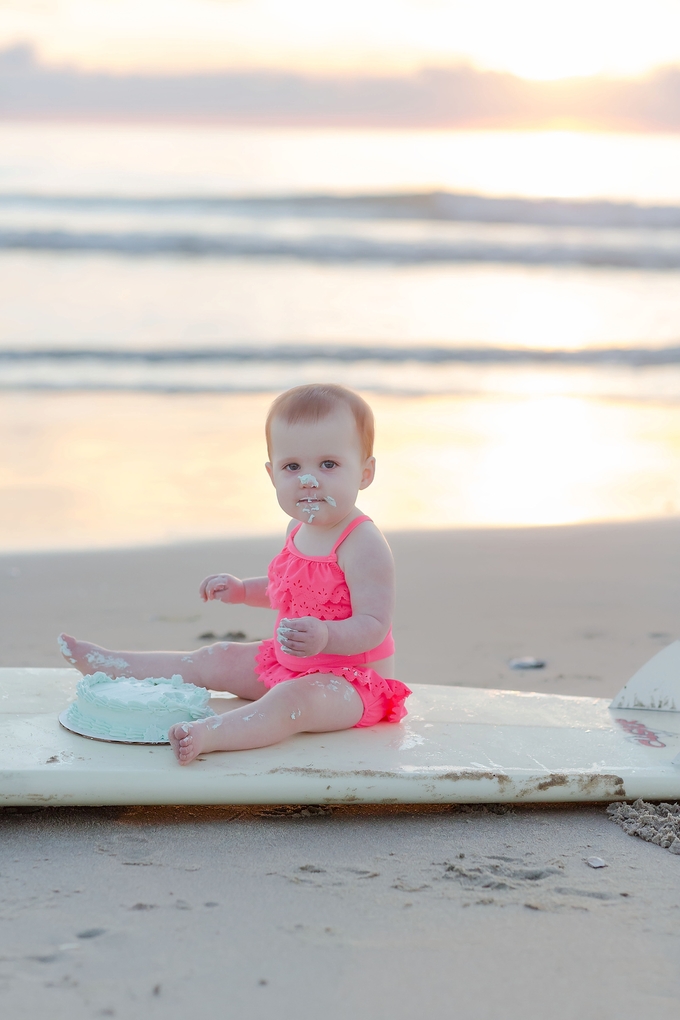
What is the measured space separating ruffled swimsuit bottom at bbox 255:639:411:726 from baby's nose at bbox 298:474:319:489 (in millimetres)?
440

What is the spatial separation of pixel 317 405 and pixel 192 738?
80 cm

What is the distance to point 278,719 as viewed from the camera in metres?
2.57

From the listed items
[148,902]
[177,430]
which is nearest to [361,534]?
[148,902]

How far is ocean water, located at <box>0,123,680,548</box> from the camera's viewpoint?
5828mm

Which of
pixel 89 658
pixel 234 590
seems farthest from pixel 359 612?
pixel 89 658

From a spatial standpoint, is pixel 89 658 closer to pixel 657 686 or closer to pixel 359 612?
pixel 359 612

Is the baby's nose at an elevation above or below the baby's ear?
below

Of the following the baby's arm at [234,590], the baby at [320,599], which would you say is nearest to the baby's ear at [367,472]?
the baby at [320,599]

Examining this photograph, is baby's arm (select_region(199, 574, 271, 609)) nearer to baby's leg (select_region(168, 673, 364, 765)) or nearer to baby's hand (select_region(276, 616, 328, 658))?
baby's leg (select_region(168, 673, 364, 765))

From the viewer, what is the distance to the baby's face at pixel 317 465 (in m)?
2.62

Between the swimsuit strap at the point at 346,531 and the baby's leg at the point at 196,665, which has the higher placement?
the swimsuit strap at the point at 346,531

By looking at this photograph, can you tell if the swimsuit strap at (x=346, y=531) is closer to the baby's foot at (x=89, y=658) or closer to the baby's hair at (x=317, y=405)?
the baby's hair at (x=317, y=405)

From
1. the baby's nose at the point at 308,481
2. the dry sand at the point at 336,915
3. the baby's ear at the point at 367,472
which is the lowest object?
the dry sand at the point at 336,915

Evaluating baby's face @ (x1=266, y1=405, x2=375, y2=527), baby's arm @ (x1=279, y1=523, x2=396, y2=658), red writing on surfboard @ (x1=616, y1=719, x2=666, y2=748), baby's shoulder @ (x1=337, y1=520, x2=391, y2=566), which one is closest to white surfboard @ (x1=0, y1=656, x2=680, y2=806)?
red writing on surfboard @ (x1=616, y1=719, x2=666, y2=748)
